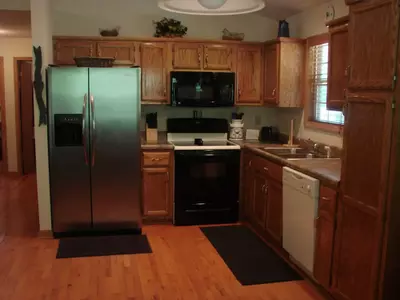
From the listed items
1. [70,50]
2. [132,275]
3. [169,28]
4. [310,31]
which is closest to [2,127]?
[70,50]

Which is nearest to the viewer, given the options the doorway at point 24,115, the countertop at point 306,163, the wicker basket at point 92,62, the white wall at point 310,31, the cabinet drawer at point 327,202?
the cabinet drawer at point 327,202

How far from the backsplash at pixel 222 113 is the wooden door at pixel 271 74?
0.48 metres

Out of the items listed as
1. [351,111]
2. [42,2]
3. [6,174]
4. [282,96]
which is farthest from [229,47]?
[6,174]

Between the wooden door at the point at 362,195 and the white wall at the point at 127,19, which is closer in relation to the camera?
the wooden door at the point at 362,195

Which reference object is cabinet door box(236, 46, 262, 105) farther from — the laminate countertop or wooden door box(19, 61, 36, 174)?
wooden door box(19, 61, 36, 174)

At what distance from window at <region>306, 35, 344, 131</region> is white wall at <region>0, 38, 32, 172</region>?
5048 mm

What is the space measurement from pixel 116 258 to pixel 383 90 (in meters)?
2.73

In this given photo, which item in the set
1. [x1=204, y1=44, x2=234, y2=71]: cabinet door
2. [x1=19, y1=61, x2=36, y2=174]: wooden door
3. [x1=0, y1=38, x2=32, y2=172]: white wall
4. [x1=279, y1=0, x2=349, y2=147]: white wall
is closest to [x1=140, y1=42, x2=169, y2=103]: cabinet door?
[x1=204, y1=44, x2=234, y2=71]: cabinet door

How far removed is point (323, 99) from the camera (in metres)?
4.73

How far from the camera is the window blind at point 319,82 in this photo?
183 inches

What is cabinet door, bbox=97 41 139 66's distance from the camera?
5125 millimetres

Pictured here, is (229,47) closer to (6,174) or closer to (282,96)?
(282,96)

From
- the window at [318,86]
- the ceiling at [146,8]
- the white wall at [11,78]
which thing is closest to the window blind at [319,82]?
the window at [318,86]

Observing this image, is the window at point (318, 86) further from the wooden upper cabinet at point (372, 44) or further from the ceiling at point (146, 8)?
the wooden upper cabinet at point (372, 44)
